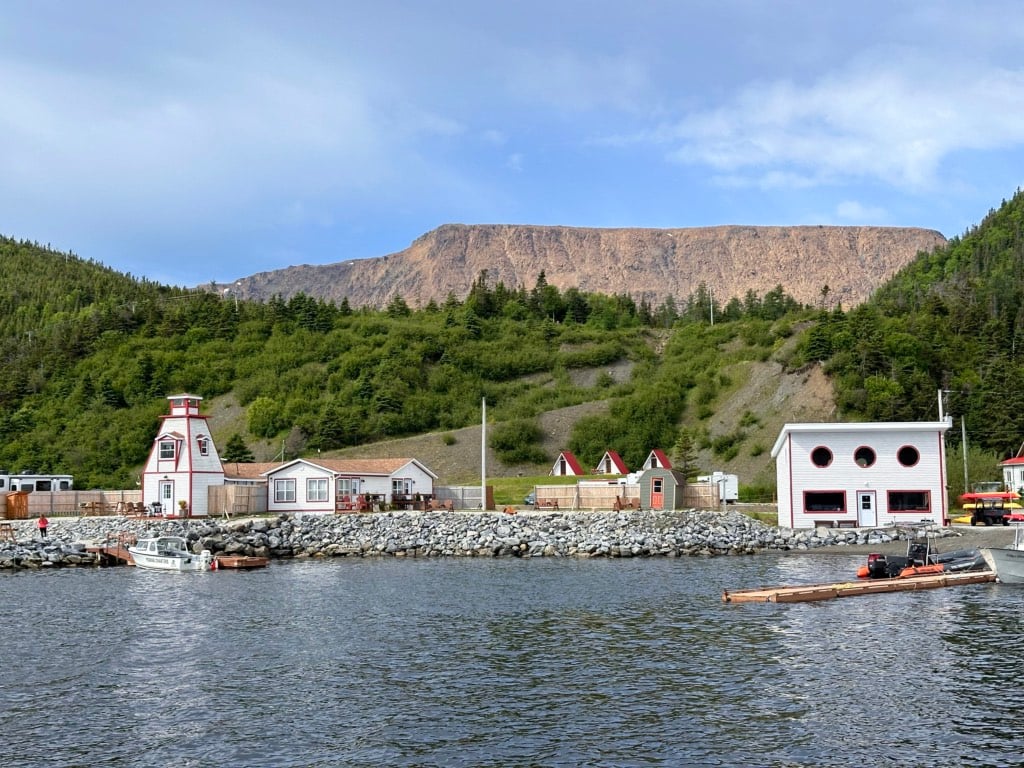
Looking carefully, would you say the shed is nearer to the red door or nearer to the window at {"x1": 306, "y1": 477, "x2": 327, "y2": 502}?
the red door

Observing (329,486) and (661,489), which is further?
(329,486)

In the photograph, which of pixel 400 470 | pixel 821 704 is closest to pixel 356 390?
pixel 400 470

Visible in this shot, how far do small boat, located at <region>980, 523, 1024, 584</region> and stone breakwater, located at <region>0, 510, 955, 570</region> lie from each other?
10.1m

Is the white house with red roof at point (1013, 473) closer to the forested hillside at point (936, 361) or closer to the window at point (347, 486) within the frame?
the forested hillside at point (936, 361)

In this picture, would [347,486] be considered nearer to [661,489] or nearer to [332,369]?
[661,489]

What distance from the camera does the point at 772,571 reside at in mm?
38781

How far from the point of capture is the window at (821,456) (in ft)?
168

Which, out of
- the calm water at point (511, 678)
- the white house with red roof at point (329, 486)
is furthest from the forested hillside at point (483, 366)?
the calm water at point (511, 678)

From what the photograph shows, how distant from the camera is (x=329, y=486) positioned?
199ft

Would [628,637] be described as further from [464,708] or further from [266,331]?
[266,331]

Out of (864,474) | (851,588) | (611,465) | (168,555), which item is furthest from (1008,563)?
(611,465)

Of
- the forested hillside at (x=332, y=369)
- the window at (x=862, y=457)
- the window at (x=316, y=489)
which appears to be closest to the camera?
the window at (x=862, y=457)

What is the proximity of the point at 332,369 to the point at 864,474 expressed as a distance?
268 ft

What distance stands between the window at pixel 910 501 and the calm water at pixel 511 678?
57.2 ft
